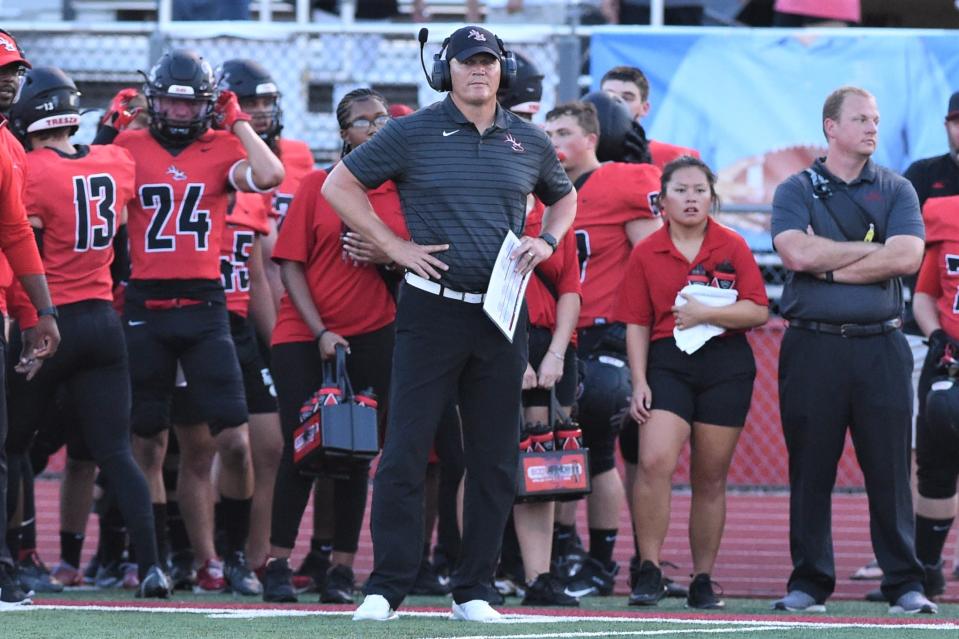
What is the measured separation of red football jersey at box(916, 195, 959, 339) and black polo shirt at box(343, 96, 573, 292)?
7.69 ft

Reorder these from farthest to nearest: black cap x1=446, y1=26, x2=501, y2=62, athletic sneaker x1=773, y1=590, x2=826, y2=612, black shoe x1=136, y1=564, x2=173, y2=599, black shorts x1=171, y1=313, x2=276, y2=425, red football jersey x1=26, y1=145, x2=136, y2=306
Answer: black shorts x1=171, y1=313, x2=276, y2=425
red football jersey x1=26, y1=145, x2=136, y2=306
black shoe x1=136, y1=564, x2=173, y2=599
athletic sneaker x1=773, y1=590, x2=826, y2=612
black cap x1=446, y1=26, x2=501, y2=62

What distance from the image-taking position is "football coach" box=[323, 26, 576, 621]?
20.3ft

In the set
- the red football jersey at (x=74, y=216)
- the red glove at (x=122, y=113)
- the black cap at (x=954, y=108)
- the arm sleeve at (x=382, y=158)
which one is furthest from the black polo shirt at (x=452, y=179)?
the black cap at (x=954, y=108)

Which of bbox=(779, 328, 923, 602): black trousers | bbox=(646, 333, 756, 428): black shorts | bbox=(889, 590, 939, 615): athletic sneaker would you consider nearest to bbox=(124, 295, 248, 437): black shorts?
bbox=(646, 333, 756, 428): black shorts

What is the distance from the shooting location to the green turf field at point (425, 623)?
5.73 m

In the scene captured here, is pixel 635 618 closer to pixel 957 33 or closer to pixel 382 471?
pixel 382 471

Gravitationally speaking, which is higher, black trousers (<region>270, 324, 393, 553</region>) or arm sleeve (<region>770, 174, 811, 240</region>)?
arm sleeve (<region>770, 174, 811, 240</region>)

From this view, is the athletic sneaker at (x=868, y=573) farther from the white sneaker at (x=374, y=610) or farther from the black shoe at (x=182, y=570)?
the white sneaker at (x=374, y=610)

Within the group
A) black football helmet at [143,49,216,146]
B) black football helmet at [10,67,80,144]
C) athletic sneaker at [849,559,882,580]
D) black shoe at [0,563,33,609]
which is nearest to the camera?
black shoe at [0,563,33,609]

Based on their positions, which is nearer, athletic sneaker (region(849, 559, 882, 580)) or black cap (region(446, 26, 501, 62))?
black cap (region(446, 26, 501, 62))

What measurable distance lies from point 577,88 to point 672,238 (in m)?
4.01

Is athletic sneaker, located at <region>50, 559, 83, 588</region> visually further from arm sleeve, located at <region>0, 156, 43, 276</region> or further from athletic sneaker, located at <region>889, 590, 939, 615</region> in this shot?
athletic sneaker, located at <region>889, 590, 939, 615</region>

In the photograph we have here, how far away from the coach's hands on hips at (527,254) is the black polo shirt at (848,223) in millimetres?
1340

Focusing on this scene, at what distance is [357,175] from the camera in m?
6.21
